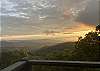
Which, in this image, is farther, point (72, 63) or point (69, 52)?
point (69, 52)

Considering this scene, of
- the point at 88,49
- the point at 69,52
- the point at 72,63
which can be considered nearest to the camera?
the point at 72,63

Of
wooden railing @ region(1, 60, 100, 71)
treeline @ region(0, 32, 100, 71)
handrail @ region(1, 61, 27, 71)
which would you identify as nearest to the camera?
handrail @ region(1, 61, 27, 71)

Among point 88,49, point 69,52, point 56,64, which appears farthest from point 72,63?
point 88,49

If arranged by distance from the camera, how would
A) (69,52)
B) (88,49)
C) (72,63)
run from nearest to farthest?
(72,63), (69,52), (88,49)

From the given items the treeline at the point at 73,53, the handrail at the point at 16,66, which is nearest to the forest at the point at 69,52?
the treeline at the point at 73,53

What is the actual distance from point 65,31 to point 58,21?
28 cm

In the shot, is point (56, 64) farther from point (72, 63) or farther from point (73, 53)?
point (73, 53)

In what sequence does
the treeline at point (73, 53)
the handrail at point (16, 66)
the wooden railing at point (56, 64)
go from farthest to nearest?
the treeline at point (73, 53) < the wooden railing at point (56, 64) < the handrail at point (16, 66)

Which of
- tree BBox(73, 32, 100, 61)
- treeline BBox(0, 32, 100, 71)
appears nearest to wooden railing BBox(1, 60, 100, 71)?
treeline BBox(0, 32, 100, 71)

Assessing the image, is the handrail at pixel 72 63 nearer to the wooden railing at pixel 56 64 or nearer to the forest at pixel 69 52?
the wooden railing at pixel 56 64

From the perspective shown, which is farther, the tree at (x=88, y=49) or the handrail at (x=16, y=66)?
the tree at (x=88, y=49)

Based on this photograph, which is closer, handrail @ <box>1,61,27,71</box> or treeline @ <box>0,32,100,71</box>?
handrail @ <box>1,61,27,71</box>

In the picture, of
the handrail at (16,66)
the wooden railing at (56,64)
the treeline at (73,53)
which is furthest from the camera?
the treeline at (73,53)

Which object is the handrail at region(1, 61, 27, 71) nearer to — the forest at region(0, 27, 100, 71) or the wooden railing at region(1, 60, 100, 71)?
the wooden railing at region(1, 60, 100, 71)
